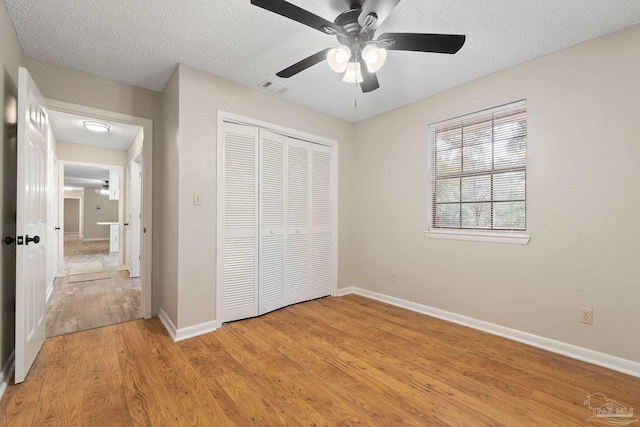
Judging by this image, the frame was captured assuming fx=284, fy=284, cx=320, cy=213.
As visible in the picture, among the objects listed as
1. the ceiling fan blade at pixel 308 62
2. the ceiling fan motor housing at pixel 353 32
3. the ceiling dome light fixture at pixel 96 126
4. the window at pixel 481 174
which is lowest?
the window at pixel 481 174

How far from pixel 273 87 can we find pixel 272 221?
151cm

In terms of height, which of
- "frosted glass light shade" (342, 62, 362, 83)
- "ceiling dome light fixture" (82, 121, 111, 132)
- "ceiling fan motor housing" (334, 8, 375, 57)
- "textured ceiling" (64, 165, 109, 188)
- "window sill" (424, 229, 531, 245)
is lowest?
"window sill" (424, 229, 531, 245)

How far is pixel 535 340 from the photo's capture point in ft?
8.26

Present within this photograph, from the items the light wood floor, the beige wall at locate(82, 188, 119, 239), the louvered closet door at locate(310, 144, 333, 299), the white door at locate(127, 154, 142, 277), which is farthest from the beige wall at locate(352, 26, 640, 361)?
the beige wall at locate(82, 188, 119, 239)

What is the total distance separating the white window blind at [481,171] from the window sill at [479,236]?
0.09 m

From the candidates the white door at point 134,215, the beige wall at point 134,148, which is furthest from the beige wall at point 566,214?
the white door at point 134,215

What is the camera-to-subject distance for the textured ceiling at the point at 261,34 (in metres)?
1.92

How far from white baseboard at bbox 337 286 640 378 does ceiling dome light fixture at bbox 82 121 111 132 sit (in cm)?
470

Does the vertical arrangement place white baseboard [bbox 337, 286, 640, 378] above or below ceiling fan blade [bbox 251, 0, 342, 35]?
below

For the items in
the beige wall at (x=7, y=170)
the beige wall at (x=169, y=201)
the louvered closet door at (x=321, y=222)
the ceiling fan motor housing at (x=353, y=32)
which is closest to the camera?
the ceiling fan motor housing at (x=353, y=32)

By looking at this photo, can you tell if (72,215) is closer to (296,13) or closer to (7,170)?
(7,170)

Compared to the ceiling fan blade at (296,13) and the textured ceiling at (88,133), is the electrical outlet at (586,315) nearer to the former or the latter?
the ceiling fan blade at (296,13)

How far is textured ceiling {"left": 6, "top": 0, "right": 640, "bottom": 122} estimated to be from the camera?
192cm

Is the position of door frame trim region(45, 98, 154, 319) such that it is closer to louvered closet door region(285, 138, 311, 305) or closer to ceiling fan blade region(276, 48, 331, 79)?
louvered closet door region(285, 138, 311, 305)
